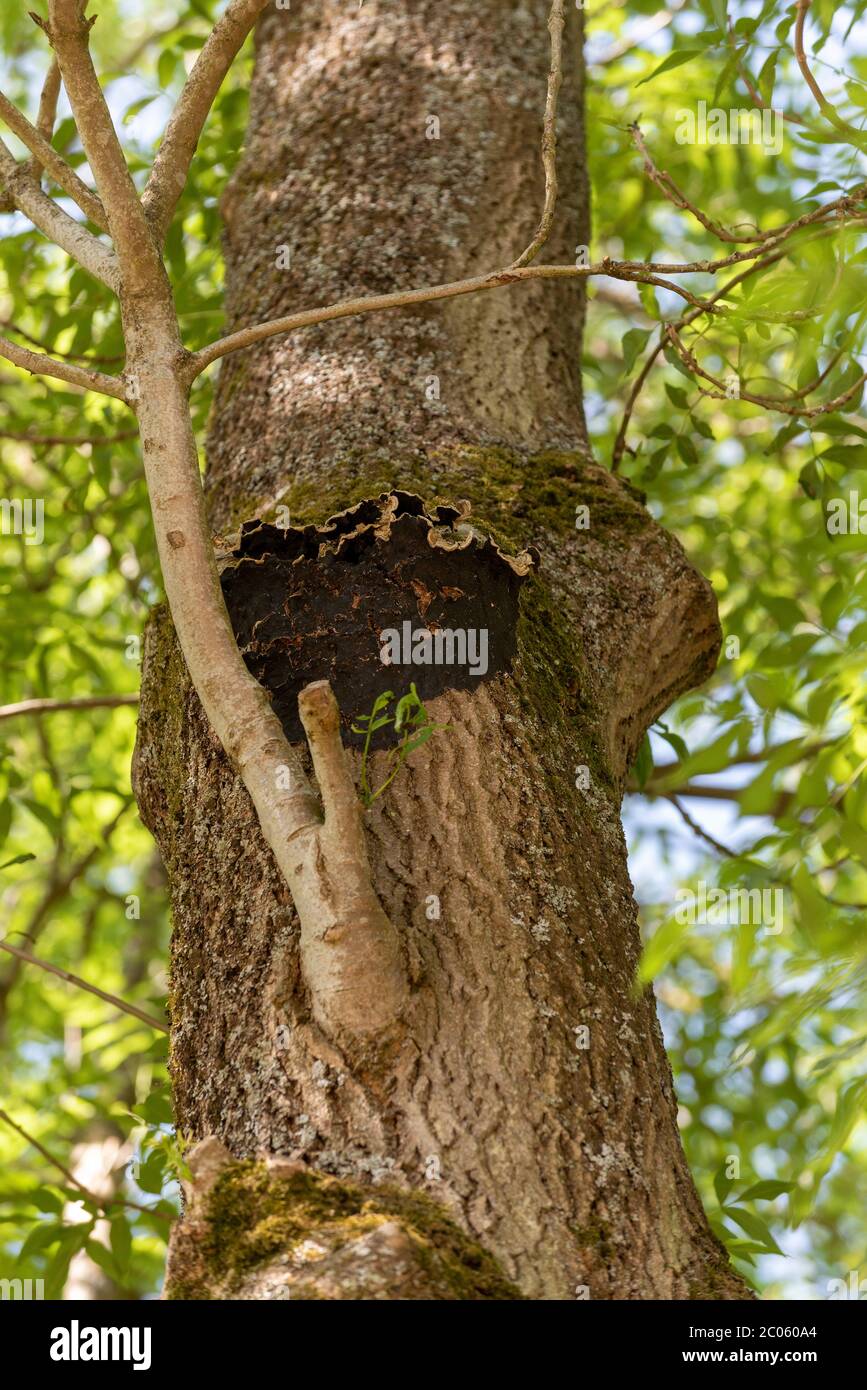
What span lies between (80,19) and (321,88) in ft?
3.54

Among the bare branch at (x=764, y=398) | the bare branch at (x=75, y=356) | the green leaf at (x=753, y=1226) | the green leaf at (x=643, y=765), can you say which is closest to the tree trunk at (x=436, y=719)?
the bare branch at (x=764, y=398)

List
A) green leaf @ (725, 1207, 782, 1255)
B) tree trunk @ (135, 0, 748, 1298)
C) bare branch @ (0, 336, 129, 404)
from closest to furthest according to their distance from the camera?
tree trunk @ (135, 0, 748, 1298), bare branch @ (0, 336, 129, 404), green leaf @ (725, 1207, 782, 1255)

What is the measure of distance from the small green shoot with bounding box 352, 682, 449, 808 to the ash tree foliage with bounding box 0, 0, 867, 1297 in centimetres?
6

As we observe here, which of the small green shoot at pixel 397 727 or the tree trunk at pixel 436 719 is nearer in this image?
the tree trunk at pixel 436 719

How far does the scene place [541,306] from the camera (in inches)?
103

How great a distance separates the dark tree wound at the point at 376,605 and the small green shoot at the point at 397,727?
3cm

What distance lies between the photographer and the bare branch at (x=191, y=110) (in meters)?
2.01

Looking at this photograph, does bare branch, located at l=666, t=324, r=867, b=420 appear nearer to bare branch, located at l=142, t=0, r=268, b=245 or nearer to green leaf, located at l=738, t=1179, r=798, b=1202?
bare branch, located at l=142, t=0, r=268, b=245

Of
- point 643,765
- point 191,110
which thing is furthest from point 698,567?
point 191,110

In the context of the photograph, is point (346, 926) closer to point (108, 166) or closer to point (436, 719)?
point (436, 719)

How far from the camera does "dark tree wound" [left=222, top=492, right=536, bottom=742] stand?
6.12 ft

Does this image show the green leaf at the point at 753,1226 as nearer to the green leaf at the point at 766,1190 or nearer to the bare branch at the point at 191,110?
the green leaf at the point at 766,1190

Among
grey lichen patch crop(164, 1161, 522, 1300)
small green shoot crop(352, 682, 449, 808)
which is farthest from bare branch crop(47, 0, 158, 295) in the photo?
grey lichen patch crop(164, 1161, 522, 1300)

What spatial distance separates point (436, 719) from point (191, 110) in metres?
1.06
